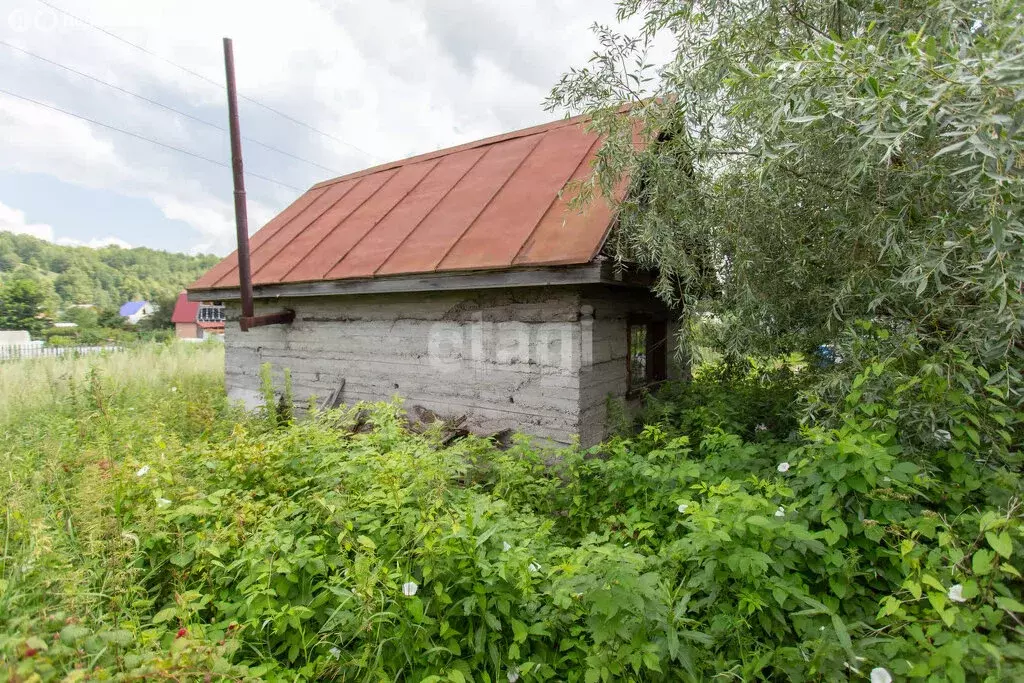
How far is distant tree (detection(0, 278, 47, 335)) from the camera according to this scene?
121ft

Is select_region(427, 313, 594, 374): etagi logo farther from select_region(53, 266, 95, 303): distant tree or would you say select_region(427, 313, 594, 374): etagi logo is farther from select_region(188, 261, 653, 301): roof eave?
select_region(53, 266, 95, 303): distant tree

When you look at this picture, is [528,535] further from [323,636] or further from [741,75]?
[741,75]

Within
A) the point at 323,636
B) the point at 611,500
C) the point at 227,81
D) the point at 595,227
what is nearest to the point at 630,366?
the point at 595,227

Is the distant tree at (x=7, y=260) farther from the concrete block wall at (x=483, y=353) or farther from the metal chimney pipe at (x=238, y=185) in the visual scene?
the concrete block wall at (x=483, y=353)

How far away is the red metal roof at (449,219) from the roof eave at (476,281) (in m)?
0.09

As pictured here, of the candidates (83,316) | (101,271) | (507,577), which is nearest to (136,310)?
(83,316)

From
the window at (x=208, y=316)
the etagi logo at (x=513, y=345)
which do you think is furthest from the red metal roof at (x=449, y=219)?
the window at (x=208, y=316)

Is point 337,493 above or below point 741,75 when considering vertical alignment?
below

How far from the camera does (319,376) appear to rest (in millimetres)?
6539

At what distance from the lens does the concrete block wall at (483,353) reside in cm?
458

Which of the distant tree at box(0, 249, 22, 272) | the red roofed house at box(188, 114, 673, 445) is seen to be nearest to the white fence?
the distant tree at box(0, 249, 22, 272)

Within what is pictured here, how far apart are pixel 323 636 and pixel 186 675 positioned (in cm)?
62

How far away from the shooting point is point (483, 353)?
5.06m

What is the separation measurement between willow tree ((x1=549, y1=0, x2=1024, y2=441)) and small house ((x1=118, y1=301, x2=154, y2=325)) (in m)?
68.9
